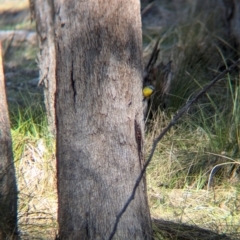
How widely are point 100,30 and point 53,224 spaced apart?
1656 mm

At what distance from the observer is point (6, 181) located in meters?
4.25

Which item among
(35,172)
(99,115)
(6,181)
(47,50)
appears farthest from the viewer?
(47,50)

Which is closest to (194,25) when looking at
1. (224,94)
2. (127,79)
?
(224,94)

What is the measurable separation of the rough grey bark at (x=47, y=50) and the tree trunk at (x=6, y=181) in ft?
6.03

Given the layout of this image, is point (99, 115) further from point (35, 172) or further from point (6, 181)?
point (35, 172)

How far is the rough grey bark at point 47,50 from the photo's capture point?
20.2 feet

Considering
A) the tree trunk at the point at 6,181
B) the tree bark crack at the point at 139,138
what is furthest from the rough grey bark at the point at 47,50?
the tree bark crack at the point at 139,138

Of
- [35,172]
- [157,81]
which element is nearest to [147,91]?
[157,81]

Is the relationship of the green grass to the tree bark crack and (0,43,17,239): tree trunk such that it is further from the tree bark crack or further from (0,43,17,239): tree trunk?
the tree bark crack

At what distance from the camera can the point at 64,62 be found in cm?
362

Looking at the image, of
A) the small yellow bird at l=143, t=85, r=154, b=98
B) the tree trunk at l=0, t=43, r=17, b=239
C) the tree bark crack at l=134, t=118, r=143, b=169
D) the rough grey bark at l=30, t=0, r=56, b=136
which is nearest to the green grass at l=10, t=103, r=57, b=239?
the rough grey bark at l=30, t=0, r=56, b=136

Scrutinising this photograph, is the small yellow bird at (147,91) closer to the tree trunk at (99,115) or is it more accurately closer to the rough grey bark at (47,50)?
the rough grey bark at (47,50)

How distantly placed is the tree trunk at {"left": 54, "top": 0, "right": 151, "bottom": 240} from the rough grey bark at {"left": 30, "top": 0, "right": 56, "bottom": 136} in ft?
8.23

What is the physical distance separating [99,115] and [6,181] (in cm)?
102
